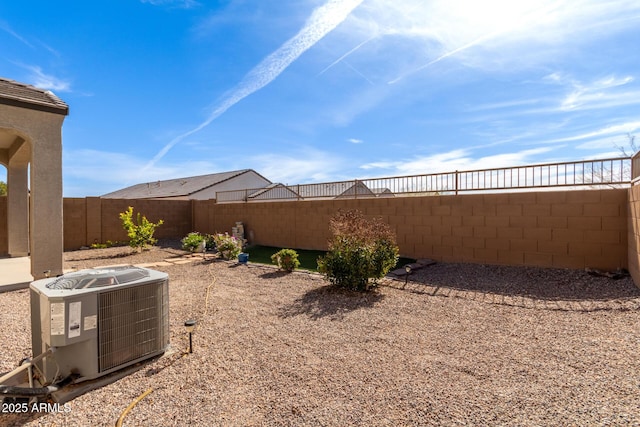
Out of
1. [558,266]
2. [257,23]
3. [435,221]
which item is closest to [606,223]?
[558,266]

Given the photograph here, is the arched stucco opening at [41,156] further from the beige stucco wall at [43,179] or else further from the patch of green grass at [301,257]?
the patch of green grass at [301,257]

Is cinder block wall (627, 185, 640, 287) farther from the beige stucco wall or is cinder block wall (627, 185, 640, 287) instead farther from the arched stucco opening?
the beige stucco wall

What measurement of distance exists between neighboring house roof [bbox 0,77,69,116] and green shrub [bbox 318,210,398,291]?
6.30 meters

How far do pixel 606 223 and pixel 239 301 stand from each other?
296 inches

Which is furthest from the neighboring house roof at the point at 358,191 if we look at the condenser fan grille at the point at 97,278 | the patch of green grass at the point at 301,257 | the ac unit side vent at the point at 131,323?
the condenser fan grille at the point at 97,278

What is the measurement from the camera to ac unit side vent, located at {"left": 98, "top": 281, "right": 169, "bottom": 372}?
2668 millimetres

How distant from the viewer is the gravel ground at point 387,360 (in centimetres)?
226

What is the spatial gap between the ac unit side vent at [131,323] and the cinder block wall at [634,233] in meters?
7.14

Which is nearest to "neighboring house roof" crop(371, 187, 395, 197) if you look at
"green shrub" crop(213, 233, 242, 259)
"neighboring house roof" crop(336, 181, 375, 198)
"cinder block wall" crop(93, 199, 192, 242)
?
"neighboring house roof" crop(336, 181, 375, 198)

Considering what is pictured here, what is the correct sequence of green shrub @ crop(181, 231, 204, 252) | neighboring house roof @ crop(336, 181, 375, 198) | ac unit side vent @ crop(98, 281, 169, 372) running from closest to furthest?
ac unit side vent @ crop(98, 281, 169, 372) < neighboring house roof @ crop(336, 181, 375, 198) < green shrub @ crop(181, 231, 204, 252)

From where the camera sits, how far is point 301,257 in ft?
32.1

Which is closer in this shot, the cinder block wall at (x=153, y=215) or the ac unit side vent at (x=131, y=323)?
the ac unit side vent at (x=131, y=323)

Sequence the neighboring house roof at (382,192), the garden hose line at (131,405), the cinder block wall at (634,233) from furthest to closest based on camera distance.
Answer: the neighboring house roof at (382,192)
the cinder block wall at (634,233)
the garden hose line at (131,405)

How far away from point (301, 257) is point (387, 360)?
6825 mm
